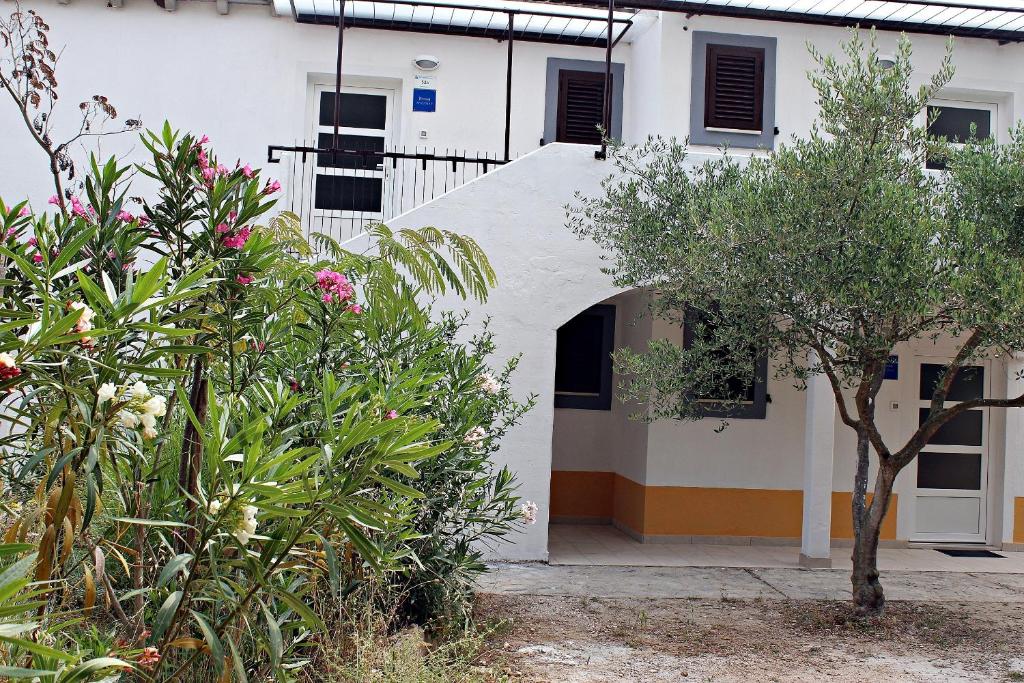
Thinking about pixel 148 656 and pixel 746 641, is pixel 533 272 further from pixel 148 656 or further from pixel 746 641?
pixel 148 656

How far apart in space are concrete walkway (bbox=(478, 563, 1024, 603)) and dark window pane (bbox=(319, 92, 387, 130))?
5.70 metres

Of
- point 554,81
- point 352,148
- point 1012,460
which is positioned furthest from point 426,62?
point 1012,460

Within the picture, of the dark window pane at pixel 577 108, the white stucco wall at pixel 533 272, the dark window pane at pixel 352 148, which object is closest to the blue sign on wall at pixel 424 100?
the dark window pane at pixel 352 148

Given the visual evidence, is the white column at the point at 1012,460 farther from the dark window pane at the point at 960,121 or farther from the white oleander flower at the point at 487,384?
the white oleander flower at the point at 487,384

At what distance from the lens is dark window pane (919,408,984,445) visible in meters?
12.1

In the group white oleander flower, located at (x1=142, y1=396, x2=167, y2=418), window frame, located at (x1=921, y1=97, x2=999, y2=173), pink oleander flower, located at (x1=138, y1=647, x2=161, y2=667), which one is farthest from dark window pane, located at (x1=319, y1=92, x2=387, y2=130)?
pink oleander flower, located at (x1=138, y1=647, x2=161, y2=667)

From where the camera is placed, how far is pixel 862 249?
22.5 ft

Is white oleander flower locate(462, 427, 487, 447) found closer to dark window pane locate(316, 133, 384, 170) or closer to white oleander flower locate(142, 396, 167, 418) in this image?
white oleander flower locate(142, 396, 167, 418)

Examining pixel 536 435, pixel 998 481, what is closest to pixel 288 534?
pixel 536 435

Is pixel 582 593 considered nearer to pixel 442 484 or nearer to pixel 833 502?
pixel 442 484

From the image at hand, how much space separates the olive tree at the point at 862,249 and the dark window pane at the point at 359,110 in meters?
5.05

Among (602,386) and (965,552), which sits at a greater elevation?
(602,386)

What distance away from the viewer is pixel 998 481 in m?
11.9

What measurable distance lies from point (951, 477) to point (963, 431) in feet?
1.94
